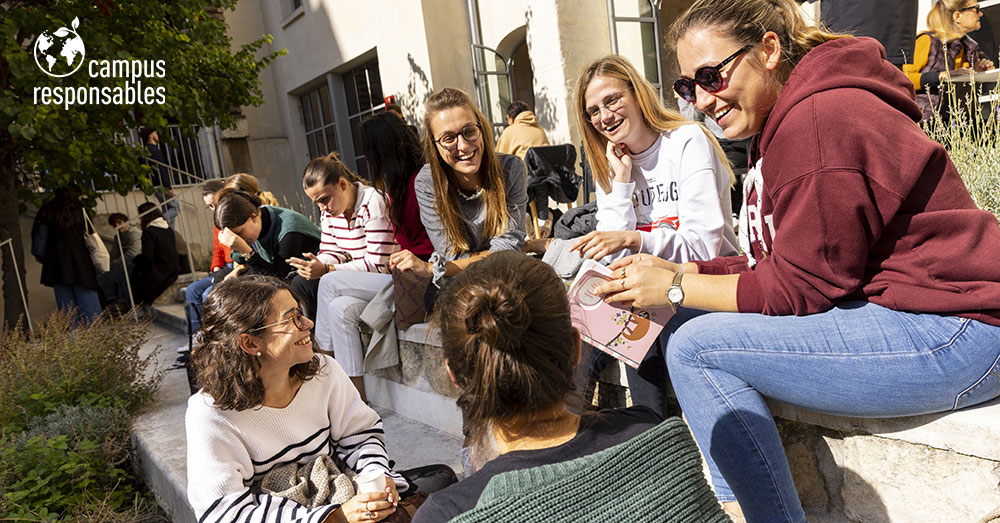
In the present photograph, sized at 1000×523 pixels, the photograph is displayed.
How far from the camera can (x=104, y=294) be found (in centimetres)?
837

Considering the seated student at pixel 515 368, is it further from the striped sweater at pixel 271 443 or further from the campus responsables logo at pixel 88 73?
the campus responsables logo at pixel 88 73

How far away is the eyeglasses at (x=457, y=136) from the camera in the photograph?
3.08 metres

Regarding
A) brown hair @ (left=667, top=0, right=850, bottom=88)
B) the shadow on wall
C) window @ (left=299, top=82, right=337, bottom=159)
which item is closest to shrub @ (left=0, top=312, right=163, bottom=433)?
brown hair @ (left=667, top=0, right=850, bottom=88)

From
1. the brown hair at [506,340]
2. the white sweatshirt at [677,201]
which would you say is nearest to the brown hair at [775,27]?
the white sweatshirt at [677,201]

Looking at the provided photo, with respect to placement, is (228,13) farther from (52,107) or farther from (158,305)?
(52,107)

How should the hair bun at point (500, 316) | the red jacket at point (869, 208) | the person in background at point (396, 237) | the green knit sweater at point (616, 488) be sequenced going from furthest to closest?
the person in background at point (396, 237)
the red jacket at point (869, 208)
the hair bun at point (500, 316)
the green knit sweater at point (616, 488)

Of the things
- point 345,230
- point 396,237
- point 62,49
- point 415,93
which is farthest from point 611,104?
point 415,93

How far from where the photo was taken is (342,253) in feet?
13.3

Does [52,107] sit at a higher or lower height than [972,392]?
higher

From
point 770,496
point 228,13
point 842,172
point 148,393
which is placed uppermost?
point 228,13

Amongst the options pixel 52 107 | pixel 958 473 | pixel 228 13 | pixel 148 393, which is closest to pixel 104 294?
pixel 52 107

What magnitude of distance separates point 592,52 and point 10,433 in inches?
248

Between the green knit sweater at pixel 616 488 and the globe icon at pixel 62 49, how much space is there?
6551 millimetres

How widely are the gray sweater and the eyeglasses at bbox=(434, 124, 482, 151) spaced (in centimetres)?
21
